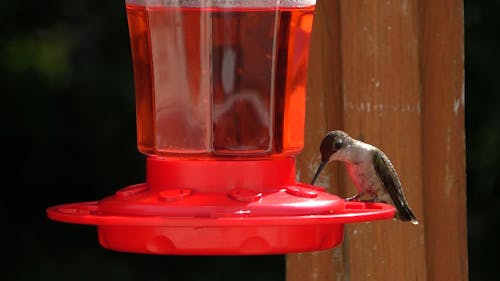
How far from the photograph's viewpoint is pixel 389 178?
11.1 feet

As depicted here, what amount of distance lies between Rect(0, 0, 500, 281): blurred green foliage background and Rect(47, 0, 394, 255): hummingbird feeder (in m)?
3.49

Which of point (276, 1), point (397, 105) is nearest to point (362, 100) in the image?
point (397, 105)

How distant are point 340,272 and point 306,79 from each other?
425 millimetres

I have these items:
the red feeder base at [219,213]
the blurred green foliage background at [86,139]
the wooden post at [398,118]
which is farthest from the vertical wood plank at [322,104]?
the blurred green foliage background at [86,139]

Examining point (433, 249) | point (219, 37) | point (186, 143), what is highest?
point (219, 37)

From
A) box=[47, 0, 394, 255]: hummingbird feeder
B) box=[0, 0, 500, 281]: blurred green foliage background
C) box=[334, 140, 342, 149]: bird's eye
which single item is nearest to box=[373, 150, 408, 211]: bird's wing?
box=[334, 140, 342, 149]: bird's eye

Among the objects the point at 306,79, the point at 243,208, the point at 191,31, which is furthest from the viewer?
the point at 306,79

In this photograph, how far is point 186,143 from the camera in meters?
2.82

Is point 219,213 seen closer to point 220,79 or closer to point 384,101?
point 220,79

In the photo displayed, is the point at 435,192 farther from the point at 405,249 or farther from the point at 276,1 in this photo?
the point at 276,1

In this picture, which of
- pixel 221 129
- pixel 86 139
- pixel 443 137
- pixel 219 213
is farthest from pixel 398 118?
pixel 86 139

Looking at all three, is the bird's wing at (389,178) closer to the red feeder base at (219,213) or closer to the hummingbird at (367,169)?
the hummingbird at (367,169)

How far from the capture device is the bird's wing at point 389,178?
3.07m

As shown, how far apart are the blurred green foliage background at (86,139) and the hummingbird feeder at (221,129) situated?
3.49 metres
